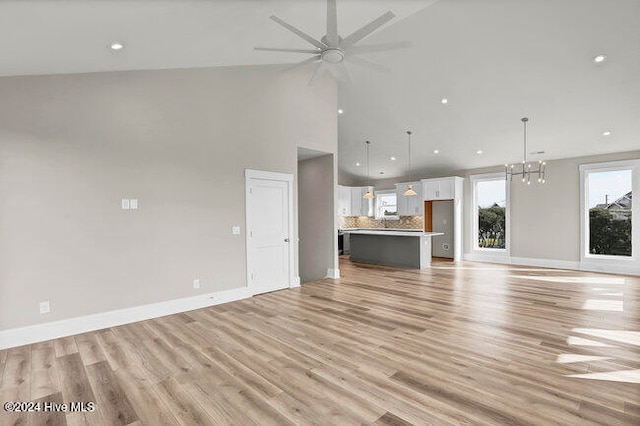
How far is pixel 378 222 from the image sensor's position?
38.1ft

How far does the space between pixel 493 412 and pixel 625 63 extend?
18.3 feet

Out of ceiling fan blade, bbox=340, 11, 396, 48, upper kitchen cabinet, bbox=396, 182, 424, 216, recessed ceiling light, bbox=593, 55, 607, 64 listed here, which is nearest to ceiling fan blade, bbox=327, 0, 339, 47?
ceiling fan blade, bbox=340, 11, 396, 48

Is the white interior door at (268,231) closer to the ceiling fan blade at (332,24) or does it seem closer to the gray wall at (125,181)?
the gray wall at (125,181)

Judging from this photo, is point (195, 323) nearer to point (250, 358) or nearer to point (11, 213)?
point (250, 358)

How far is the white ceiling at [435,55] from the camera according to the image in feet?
9.41

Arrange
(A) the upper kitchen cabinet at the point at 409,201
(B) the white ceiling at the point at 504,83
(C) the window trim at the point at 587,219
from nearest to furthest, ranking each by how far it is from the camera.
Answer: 1. (B) the white ceiling at the point at 504,83
2. (C) the window trim at the point at 587,219
3. (A) the upper kitchen cabinet at the point at 409,201

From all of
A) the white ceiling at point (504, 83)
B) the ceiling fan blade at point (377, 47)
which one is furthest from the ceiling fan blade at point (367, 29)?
the white ceiling at point (504, 83)

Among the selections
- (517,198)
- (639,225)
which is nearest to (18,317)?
(517,198)

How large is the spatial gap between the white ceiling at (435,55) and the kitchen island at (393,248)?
8.33ft

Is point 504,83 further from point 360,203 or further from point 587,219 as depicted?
point 360,203

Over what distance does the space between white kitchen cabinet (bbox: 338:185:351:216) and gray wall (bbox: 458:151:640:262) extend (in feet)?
15.6

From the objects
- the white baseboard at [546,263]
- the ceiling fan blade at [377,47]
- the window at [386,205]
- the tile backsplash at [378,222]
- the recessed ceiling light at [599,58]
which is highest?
the recessed ceiling light at [599,58]

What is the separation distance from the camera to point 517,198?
8516 millimetres

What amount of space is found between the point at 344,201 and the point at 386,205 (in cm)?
154
